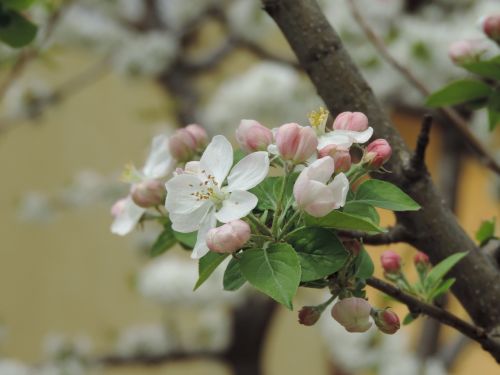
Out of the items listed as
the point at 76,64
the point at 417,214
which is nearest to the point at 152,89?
the point at 76,64

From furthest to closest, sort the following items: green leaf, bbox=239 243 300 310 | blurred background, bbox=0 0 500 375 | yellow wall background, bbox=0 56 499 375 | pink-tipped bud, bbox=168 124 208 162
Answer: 1. yellow wall background, bbox=0 56 499 375
2. blurred background, bbox=0 0 500 375
3. pink-tipped bud, bbox=168 124 208 162
4. green leaf, bbox=239 243 300 310

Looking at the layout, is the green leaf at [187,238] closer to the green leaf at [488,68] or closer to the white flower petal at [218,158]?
the white flower petal at [218,158]

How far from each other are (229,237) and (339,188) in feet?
0.14

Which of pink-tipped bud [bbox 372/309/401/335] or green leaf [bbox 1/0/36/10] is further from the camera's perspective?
green leaf [bbox 1/0/36/10]

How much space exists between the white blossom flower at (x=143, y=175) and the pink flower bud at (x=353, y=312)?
0.12 meters

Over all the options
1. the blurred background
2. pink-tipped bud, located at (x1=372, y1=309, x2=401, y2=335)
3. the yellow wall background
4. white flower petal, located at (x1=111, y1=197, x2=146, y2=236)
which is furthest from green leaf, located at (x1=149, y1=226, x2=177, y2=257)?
the yellow wall background

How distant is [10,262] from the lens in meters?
2.20

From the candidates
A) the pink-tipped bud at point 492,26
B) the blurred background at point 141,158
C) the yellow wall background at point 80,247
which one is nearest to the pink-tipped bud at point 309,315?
the pink-tipped bud at point 492,26

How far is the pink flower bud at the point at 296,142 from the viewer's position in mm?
275

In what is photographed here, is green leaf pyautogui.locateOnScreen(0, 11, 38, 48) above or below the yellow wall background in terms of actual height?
above

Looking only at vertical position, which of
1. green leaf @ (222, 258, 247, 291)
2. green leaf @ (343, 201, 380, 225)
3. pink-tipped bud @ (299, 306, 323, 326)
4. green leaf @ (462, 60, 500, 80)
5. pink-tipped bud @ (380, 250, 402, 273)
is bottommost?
pink-tipped bud @ (380, 250, 402, 273)

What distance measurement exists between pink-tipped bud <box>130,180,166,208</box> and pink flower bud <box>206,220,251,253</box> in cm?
9

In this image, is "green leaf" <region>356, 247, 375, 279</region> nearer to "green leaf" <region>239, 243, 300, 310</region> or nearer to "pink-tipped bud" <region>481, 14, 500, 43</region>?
"green leaf" <region>239, 243, 300, 310</region>

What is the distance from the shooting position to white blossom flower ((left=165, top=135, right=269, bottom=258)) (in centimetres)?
27
